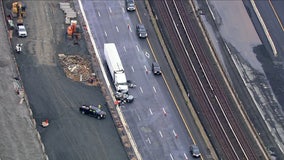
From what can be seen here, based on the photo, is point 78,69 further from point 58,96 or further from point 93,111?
point 93,111

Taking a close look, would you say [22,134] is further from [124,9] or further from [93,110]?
[124,9]

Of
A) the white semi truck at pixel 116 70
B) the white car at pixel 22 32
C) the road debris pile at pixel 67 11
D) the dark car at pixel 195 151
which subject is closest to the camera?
the dark car at pixel 195 151

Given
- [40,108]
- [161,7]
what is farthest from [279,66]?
[40,108]

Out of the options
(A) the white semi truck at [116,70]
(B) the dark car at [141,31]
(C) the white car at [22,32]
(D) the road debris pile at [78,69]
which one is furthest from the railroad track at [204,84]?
(C) the white car at [22,32]

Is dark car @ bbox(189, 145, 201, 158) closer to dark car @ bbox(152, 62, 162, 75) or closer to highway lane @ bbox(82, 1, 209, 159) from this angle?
highway lane @ bbox(82, 1, 209, 159)

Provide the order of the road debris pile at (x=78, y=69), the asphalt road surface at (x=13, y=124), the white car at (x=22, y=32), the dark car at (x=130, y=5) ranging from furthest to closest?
1. the dark car at (x=130, y=5)
2. the white car at (x=22, y=32)
3. the road debris pile at (x=78, y=69)
4. the asphalt road surface at (x=13, y=124)

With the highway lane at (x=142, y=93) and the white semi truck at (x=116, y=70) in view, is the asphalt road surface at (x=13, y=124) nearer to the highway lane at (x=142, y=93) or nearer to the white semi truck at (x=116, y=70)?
the white semi truck at (x=116, y=70)
